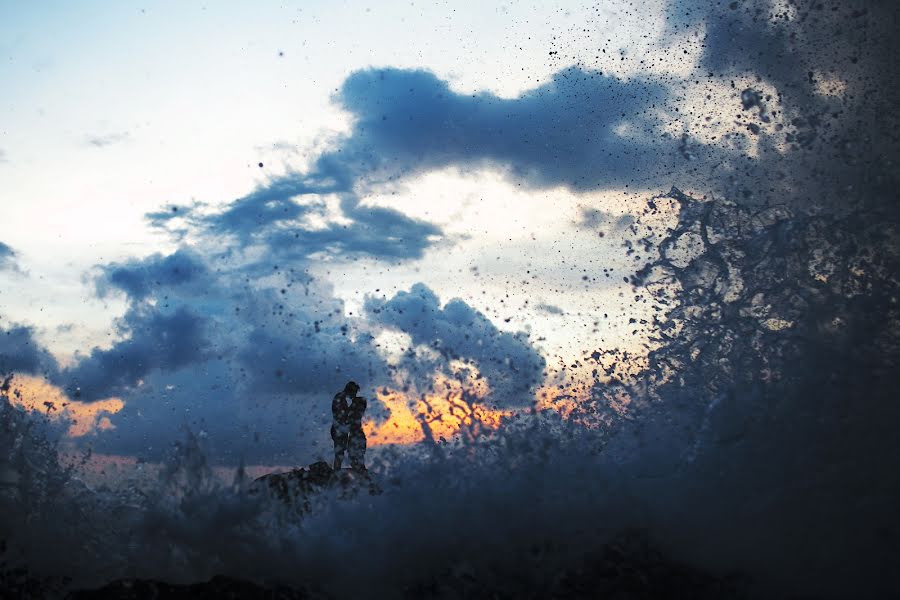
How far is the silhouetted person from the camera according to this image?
56.0 ft

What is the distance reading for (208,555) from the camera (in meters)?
12.3

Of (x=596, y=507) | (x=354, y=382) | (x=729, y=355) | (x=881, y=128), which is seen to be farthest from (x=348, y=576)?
(x=881, y=128)

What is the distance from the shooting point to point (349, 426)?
1759 cm

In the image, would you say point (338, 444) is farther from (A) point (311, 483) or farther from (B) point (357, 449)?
(A) point (311, 483)

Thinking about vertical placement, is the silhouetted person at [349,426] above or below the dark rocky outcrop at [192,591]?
above

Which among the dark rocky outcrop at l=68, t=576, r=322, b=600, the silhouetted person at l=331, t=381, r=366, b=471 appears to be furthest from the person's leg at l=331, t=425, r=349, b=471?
the dark rocky outcrop at l=68, t=576, r=322, b=600

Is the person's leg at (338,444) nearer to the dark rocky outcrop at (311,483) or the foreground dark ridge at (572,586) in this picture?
the dark rocky outcrop at (311,483)

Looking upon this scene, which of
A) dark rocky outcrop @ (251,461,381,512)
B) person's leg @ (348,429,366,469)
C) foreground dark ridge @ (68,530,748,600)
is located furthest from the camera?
person's leg @ (348,429,366,469)

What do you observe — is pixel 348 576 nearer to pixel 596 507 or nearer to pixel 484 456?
pixel 484 456

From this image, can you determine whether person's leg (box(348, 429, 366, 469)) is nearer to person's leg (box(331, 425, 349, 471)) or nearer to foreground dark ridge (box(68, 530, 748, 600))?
person's leg (box(331, 425, 349, 471))

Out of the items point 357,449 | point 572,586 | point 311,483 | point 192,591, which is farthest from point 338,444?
point 572,586

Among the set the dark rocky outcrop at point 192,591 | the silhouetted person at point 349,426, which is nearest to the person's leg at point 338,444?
the silhouetted person at point 349,426

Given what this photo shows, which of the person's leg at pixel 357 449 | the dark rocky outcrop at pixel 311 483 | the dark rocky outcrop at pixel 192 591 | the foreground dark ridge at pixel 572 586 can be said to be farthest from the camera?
the person's leg at pixel 357 449

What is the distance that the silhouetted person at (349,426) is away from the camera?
1706cm
